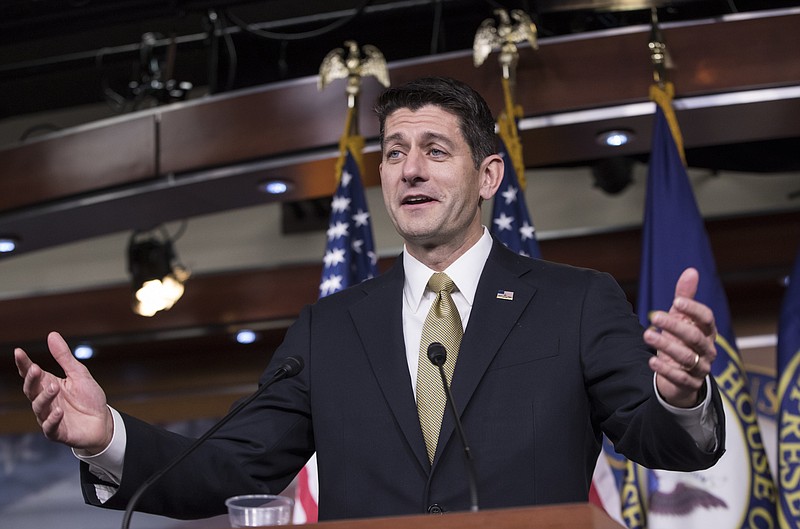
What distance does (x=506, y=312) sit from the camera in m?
2.12

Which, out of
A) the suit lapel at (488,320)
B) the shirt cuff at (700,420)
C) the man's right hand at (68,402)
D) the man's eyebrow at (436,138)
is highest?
the man's eyebrow at (436,138)

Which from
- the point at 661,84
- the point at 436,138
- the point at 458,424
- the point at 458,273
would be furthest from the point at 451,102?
the point at 661,84

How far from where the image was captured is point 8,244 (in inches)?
208

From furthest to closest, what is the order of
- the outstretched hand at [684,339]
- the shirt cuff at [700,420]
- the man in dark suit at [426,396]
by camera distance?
the man in dark suit at [426,396]
the shirt cuff at [700,420]
the outstretched hand at [684,339]

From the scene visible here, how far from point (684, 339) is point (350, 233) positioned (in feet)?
8.95

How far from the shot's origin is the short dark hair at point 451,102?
7.59 feet

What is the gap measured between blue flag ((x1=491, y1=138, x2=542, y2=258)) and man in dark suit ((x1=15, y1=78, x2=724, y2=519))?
1614mm

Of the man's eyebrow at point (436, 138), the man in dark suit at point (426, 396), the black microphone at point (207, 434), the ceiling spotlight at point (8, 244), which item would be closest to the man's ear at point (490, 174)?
the man in dark suit at point (426, 396)

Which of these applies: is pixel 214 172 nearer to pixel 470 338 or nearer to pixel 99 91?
pixel 99 91

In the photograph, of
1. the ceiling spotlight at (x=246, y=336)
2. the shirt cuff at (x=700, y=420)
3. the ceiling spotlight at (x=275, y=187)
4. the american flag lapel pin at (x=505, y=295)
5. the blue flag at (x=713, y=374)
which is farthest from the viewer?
the ceiling spotlight at (x=246, y=336)

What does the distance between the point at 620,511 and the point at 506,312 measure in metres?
1.89

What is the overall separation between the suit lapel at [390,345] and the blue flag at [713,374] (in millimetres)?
1720

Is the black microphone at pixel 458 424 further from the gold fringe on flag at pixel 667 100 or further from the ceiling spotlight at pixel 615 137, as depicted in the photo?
the ceiling spotlight at pixel 615 137

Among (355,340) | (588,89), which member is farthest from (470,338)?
(588,89)
